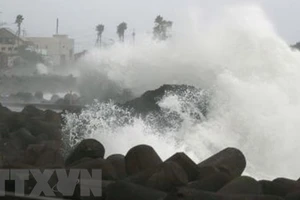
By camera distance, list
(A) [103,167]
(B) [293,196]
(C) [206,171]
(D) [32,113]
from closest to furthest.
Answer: (B) [293,196]
(C) [206,171]
(A) [103,167]
(D) [32,113]

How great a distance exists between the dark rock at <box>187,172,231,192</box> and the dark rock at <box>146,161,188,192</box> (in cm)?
13

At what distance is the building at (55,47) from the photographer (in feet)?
192

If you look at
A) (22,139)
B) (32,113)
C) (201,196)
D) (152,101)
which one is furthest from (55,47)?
(201,196)

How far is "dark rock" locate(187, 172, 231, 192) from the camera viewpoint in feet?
19.8

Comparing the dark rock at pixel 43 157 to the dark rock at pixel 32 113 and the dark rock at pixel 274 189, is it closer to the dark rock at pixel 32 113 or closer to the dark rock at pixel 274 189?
the dark rock at pixel 274 189

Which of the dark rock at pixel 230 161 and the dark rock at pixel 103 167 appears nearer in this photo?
the dark rock at pixel 103 167

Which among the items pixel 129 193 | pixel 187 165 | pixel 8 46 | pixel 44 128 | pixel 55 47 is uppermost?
pixel 55 47

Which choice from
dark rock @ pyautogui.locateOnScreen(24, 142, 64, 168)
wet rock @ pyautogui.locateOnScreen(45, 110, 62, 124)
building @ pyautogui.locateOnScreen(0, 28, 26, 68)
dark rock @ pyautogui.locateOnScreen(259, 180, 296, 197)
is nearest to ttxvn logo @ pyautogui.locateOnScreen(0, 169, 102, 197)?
dark rock @ pyautogui.locateOnScreen(24, 142, 64, 168)

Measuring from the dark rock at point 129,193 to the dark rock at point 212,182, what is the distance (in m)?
0.51

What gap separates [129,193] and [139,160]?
1.36 m

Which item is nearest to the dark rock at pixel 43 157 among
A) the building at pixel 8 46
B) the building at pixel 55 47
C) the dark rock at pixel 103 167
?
the dark rock at pixel 103 167

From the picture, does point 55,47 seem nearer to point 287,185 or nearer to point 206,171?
point 206,171

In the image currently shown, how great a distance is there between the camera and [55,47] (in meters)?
62.2

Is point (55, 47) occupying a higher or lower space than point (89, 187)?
higher
